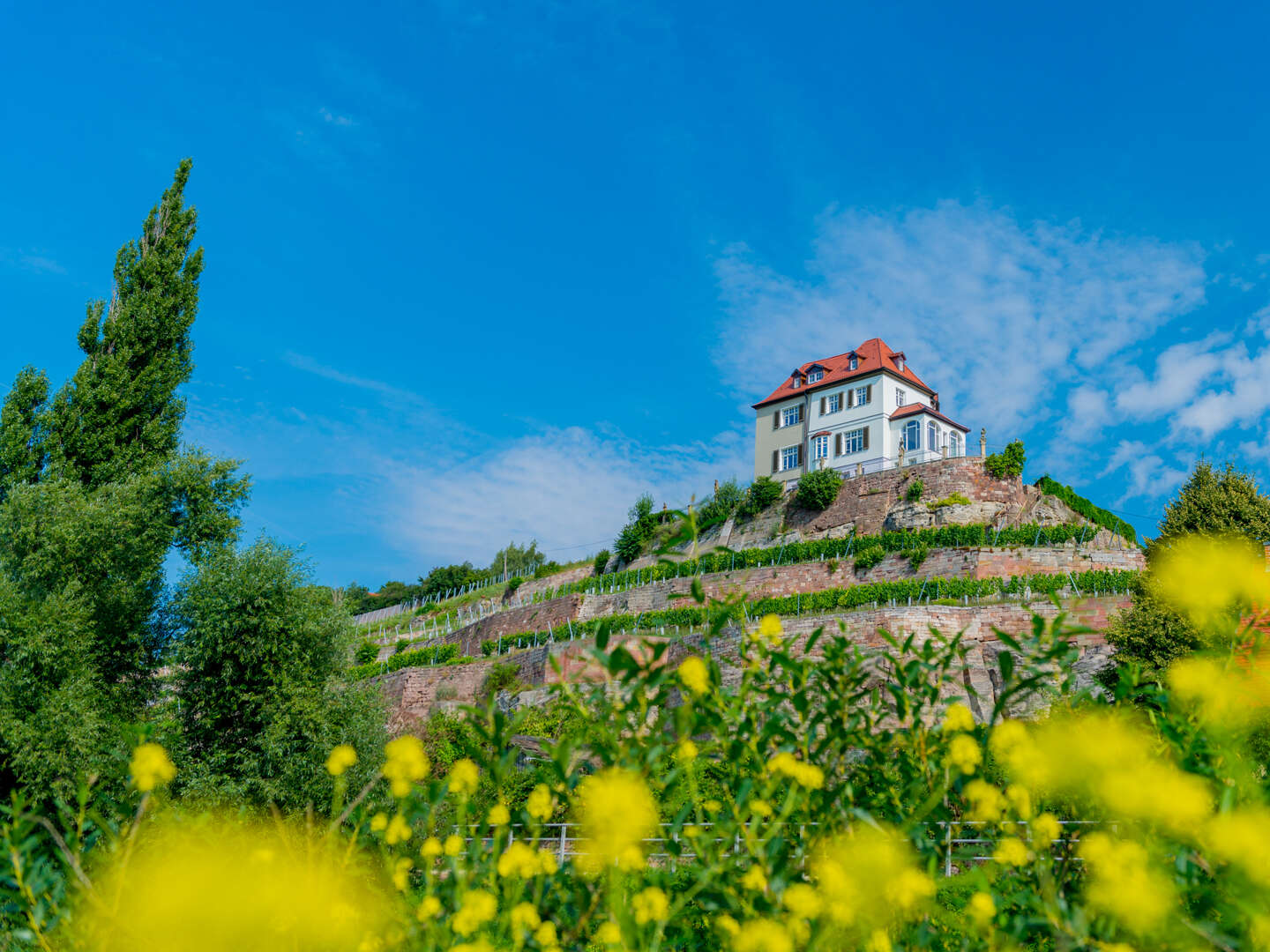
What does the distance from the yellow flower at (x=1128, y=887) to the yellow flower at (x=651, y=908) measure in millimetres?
919

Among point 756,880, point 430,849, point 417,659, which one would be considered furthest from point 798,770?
point 417,659

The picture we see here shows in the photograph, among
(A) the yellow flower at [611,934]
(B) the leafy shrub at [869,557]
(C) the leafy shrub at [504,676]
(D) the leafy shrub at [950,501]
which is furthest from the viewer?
(D) the leafy shrub at [950,501]

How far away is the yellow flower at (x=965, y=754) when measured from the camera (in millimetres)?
2199

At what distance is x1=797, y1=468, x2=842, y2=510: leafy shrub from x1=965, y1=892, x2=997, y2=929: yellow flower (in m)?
37.4

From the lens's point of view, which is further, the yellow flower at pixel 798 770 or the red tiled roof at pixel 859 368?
the red tiled roof at pixel 859 368

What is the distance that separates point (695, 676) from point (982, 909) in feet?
2.87

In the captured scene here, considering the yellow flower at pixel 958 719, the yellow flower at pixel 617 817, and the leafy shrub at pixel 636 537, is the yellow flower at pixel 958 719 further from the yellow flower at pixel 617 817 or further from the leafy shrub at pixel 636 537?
the leafy shrub at pixel 636 537

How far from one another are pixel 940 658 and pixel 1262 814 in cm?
83

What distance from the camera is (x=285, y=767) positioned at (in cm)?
1827

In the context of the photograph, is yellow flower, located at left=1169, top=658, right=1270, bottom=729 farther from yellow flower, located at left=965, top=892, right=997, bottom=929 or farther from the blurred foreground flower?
the blurred foreground flower

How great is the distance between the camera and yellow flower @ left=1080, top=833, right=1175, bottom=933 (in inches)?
68.1

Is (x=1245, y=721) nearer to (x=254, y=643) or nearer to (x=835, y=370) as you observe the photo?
(x=254, y=643)

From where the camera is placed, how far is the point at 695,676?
2.44m

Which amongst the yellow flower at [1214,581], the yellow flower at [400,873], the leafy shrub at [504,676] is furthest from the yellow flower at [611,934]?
the leafy shrub at [504,676]
